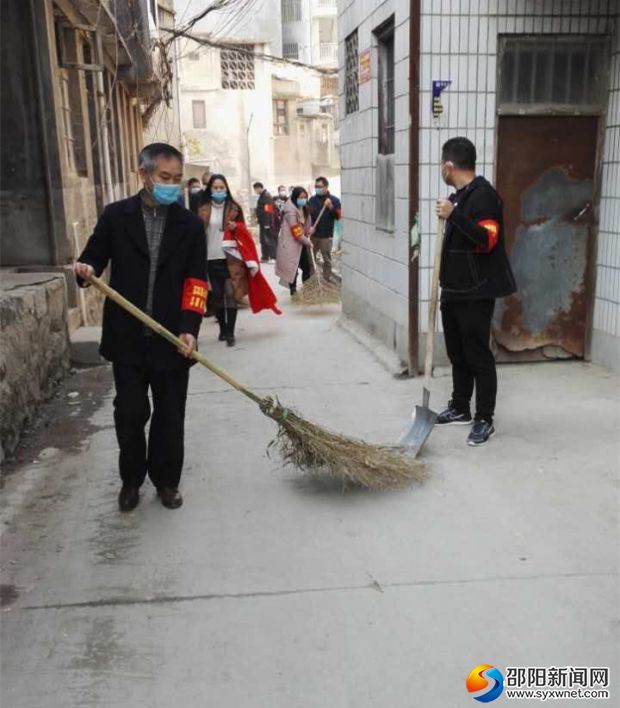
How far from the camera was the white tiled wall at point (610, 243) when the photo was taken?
5262 mm

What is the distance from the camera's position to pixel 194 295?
11.1ft

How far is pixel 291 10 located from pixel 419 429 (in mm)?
43380

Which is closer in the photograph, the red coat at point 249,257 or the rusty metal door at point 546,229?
the rusty metal door at point 546,229

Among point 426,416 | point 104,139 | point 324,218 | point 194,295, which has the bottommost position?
point 426,416

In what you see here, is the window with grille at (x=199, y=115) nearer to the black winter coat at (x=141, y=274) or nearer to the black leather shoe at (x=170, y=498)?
the black winter coat at (x=141, y=274)

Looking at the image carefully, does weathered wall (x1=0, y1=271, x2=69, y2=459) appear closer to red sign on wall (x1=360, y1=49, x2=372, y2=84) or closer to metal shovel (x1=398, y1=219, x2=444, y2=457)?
metal shovel (x1=398, y1=219, x2=444, y2=457)

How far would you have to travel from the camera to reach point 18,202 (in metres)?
6.68

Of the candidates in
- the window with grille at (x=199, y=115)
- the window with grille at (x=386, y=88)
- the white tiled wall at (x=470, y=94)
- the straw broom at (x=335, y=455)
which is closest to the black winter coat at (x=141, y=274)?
the straw broom at (x=335, y=455)

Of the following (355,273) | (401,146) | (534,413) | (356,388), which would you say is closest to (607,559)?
(534,413)

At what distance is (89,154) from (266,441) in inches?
227

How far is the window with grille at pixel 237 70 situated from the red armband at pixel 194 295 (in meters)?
27.9

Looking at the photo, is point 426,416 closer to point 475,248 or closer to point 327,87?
point 475,248

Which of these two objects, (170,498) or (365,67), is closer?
(170,498)

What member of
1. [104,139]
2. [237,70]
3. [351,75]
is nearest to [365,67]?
[351,75]
